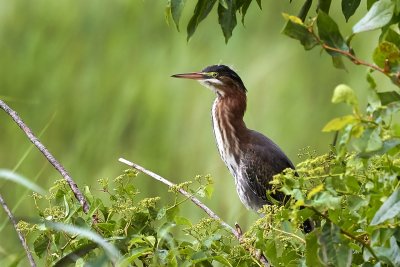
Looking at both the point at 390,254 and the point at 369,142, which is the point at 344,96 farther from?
the point at 390,254

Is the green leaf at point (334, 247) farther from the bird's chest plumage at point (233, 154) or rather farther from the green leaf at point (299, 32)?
the bird's chest plumage at point (233, 154)

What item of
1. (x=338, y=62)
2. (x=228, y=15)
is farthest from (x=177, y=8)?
(x=338, y=62)

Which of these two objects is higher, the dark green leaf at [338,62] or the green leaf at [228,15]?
the green leaf at [228,15]

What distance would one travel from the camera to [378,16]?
173cm

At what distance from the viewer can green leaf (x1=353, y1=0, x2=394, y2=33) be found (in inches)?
67.4

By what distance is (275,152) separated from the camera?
407 centimetres

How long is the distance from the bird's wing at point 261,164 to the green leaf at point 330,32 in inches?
88.7

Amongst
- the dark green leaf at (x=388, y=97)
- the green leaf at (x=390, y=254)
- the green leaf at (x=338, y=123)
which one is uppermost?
the dark green leaf at (x=388, y=97)

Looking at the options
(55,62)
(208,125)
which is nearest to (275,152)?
(208,125)

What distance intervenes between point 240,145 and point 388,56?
2385mm

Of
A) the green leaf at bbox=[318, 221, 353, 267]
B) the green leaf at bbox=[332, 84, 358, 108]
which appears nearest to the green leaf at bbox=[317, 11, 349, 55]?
the green leaf at bbox=[332, 84, 358, 108]

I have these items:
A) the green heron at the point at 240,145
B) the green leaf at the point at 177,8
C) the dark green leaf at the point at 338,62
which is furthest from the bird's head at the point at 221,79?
the dark green leaf at the point at 338,62

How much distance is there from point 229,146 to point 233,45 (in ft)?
3.53

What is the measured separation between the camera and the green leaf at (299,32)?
1.75 m
